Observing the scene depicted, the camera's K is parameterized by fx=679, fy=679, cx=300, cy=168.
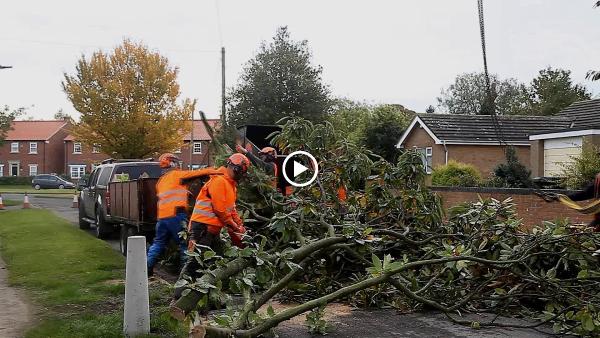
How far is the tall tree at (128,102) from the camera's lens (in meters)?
31.3

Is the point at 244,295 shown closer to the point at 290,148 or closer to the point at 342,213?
the point at 342,213

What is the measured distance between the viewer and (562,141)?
82.5ft

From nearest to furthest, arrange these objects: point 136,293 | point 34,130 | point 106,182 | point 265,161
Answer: point 136,293 < point 265,161 < point 106,182 < point 34,130

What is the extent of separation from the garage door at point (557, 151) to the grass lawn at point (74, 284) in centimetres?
1682

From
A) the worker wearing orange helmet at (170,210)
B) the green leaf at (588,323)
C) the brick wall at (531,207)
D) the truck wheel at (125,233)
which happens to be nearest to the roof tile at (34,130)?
the truck wheel at (125,233)

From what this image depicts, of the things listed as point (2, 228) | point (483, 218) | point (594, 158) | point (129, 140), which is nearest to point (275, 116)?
point (129, 140)

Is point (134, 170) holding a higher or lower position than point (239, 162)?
lower

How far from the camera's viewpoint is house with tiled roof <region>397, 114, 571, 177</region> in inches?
1271

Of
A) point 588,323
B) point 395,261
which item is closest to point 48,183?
point 395,261

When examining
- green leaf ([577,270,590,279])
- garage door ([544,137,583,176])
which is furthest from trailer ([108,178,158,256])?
garage door ([544,137,583,176])

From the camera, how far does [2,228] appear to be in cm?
1892

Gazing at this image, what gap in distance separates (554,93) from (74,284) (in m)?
55.2

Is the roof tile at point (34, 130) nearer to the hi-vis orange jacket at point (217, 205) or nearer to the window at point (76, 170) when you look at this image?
the window at point (76, 170)
